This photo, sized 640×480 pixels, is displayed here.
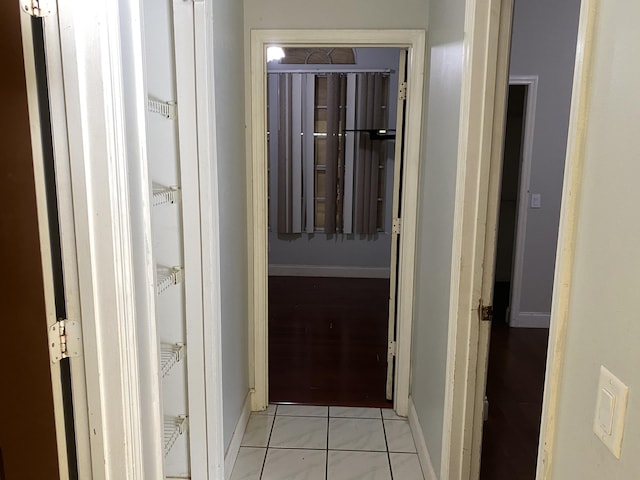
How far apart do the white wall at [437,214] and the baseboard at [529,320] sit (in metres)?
2.01

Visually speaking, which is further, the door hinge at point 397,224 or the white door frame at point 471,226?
the door hinge at point 397,224

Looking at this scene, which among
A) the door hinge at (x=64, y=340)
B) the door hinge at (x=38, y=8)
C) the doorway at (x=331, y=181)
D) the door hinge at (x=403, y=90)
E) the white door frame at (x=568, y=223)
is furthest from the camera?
the doorway at (x=331, y=181)

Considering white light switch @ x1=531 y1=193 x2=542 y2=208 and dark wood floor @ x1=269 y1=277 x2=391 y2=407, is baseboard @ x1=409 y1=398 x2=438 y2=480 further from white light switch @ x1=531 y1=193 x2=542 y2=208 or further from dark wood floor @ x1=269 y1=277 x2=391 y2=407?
white light switch @ x1=531 y1=193 x2=542 y2=208

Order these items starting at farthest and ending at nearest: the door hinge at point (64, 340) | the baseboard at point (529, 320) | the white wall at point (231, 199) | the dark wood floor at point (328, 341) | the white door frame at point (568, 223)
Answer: the baseboard at point (529, 320), the dark wood floor at point (328, 341), the white wall at point (231, 199), the door hinge at point (64, 340), the white door frame at point (568, 223)

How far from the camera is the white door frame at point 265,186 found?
260 centimetres

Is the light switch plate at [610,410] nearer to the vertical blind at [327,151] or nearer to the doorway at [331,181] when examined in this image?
the doorway at [331,181]

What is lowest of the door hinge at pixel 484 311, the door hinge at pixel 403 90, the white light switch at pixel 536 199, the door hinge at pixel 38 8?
the door hinge at pixel 484 311

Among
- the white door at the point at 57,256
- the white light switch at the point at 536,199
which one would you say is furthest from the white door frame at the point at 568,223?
the white light switch at the point at 536,199

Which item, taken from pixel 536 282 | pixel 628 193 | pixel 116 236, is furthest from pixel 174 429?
pixel 536 282

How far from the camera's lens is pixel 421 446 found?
247 centimetres

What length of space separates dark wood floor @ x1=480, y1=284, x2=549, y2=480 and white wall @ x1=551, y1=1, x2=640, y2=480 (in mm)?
1804

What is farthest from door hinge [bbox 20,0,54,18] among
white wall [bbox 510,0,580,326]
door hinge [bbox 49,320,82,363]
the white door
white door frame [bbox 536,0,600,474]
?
white wall [bbox 510,0,580,326]

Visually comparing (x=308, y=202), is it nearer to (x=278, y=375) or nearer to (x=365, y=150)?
(x=365, y=150)

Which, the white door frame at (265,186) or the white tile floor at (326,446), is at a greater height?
the white door frame at (265,186)
